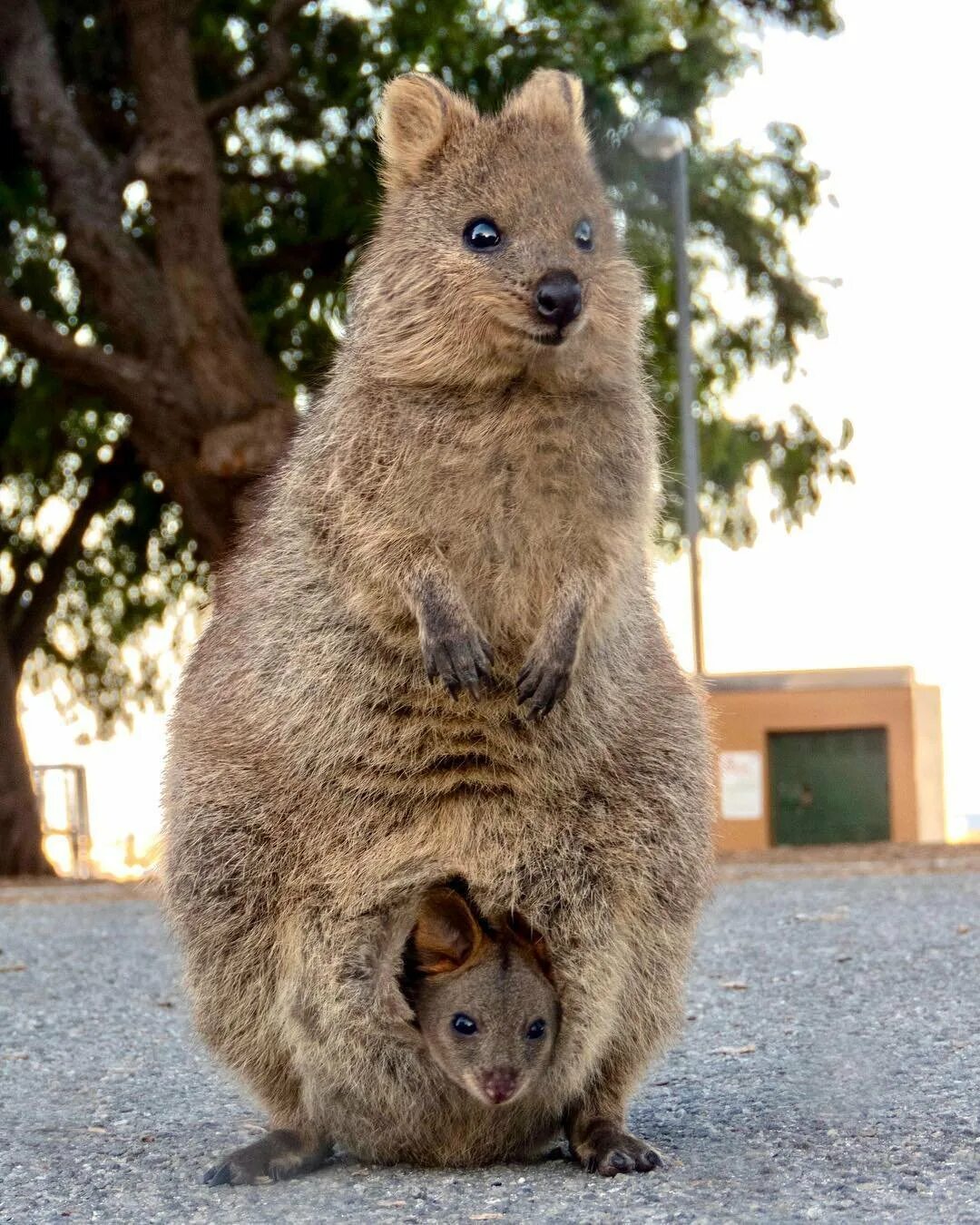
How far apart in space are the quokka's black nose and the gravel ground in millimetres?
2011

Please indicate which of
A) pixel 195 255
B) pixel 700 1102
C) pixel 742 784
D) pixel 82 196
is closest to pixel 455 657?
pixel 700 1102

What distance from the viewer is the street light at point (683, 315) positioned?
14234 millimetres

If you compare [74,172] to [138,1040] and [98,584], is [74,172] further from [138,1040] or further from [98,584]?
[138,1040]

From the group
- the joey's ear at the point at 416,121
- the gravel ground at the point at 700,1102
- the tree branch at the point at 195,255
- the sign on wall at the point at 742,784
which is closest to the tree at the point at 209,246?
the tree branch at the point at 195,255

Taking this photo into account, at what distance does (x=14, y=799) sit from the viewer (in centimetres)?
1683

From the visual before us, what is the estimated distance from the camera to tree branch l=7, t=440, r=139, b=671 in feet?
60.7

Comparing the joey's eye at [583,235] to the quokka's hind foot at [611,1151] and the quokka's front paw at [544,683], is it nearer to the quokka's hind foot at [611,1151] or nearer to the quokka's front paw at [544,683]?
the quokka's front paw at [544,683]

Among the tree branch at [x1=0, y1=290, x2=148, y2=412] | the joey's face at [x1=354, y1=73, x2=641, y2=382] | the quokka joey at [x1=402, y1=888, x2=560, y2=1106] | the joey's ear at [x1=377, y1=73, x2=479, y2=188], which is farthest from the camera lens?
the tree branch at [x1=0, y1=290, x2=148, y2=412]

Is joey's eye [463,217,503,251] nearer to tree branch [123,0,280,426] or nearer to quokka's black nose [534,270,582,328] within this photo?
quokka's black nose [534,270,582,328]

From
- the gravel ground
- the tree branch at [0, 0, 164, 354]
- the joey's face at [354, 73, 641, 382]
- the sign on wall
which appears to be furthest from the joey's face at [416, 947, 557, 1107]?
the sign on wall

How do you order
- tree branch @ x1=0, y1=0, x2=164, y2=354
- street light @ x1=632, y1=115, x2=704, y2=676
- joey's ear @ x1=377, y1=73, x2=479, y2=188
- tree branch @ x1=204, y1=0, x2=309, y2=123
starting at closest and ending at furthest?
joey's ear @ x1=377, y1=73, x2=479, y2=188 < tree branch @ x1=0, y1=0, x2=164, y2=354 < street light @ x1=632, y1=115, x2=704, y2=676 < tree branch @ x1=204, y1=0, x2=309, y2=123

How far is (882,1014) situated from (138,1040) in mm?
2919

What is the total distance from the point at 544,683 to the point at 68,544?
1532 cm

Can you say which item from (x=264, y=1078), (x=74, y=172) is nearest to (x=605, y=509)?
(x=264, y=1078)
